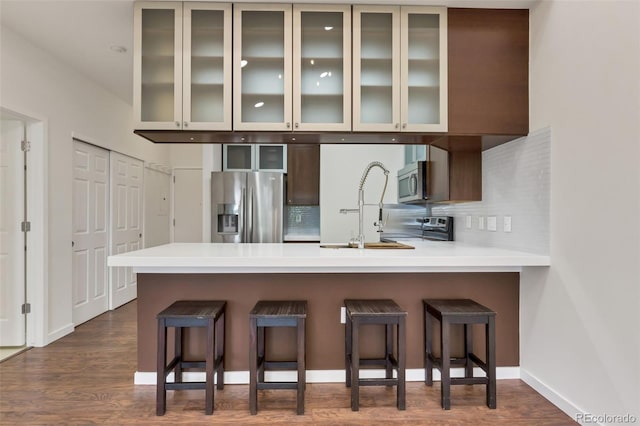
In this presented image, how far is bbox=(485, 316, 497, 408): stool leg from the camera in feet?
6.72

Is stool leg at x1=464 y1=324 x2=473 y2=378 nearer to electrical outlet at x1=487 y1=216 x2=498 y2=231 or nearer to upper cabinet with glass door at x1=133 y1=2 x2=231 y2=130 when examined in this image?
electrical outlet at x1=487 y1=216 x2=498 y2=231

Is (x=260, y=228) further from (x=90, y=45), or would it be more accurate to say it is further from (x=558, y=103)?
(x=558, y=103)

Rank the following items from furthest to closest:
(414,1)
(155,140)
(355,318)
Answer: (155,140) → (414,1) → (355,318)

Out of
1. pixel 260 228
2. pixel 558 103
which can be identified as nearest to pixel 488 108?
pixel 558 103

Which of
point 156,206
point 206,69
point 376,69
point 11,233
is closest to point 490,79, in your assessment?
point 376,69

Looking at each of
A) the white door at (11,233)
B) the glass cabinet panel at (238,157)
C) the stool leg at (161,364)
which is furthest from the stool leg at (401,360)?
→ the glass cabinet panel at (238,157)

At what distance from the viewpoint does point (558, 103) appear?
2.11 metres

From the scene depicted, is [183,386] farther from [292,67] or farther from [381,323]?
[292,67]

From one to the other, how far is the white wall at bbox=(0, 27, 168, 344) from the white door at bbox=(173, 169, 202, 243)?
1.97 m

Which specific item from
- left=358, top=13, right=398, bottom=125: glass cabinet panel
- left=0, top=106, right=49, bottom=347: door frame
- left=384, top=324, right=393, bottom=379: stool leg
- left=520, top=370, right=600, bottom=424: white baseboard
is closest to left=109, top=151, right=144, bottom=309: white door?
left=0, top=106, right=49, bottom=347: door frame

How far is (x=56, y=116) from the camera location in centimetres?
331

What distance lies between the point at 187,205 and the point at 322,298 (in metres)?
4.16

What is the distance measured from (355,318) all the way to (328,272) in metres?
0.41

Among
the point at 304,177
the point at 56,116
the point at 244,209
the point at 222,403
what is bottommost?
the point at 222,403
